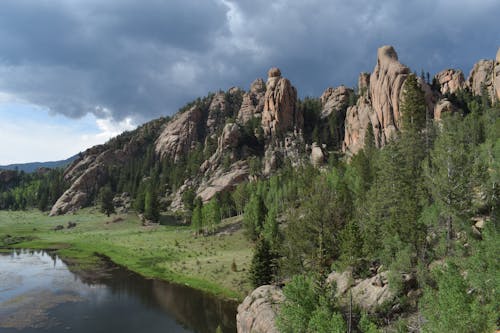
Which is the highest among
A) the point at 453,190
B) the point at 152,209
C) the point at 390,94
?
the point at 390,94

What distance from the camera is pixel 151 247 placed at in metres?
95.6

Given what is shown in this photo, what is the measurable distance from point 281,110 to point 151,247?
117294mm

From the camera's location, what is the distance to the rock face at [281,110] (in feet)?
619

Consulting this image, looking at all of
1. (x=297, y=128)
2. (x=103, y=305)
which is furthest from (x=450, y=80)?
(x=103, y=305)

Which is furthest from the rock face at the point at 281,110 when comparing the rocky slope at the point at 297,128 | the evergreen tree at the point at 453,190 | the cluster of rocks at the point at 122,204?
the evergreen tree at the point at 453,190

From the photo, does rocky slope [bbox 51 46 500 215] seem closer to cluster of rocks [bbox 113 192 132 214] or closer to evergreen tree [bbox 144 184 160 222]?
cluster of rocks [bbox 113 192 132 214]

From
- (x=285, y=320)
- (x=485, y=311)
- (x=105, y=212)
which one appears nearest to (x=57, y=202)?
(x=105, y=212)

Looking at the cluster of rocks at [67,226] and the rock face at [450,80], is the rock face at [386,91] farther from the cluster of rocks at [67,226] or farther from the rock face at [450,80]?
the cluster of rocks at [67,226]

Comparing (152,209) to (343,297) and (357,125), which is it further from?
(343,297)

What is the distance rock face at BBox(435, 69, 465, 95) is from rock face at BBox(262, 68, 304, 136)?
75.7 m

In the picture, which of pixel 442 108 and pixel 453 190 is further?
pixel 442 108

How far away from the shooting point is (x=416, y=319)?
98.7 feet

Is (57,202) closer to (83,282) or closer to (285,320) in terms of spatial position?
(83,282)

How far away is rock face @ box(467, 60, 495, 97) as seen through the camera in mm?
159438
